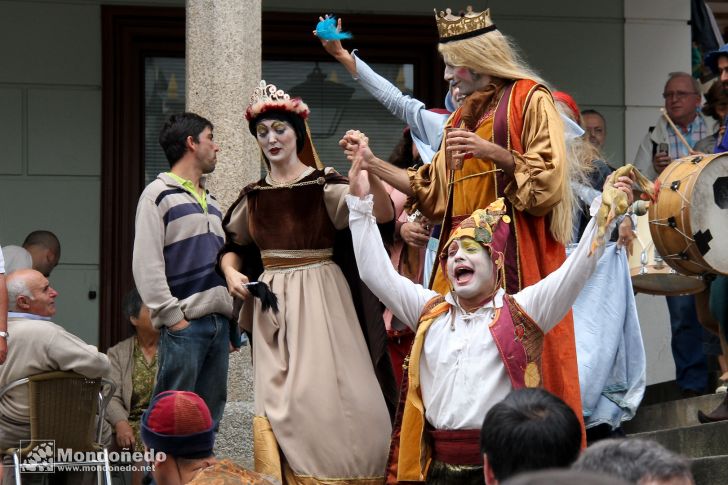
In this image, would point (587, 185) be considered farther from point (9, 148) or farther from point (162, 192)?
point (9, 148)

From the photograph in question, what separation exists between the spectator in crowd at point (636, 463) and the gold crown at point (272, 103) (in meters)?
3.18

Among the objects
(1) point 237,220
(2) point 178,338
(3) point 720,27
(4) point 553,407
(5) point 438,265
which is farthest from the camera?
(3) point 720,27

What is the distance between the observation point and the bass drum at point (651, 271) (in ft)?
27.5

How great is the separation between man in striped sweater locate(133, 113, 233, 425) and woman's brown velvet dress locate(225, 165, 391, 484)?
85cm

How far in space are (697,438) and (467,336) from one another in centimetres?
235

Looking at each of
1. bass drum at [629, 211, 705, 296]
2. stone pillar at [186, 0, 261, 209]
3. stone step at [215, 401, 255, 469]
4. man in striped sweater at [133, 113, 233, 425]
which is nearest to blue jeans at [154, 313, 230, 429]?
man in striped sweater at [133, 113, 233, 425]

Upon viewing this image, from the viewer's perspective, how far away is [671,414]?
27.8 feet

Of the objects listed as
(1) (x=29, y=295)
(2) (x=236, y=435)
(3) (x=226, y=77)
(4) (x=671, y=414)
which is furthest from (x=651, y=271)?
(1) (x=29, y=295)

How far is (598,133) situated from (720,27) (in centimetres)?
389

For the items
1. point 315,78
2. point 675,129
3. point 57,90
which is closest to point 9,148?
point 57,90

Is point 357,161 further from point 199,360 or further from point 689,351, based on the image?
point 689,351

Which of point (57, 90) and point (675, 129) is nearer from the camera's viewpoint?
point (675, 129)

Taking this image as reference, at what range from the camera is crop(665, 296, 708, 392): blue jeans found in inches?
360

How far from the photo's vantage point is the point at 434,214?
20.8ft
